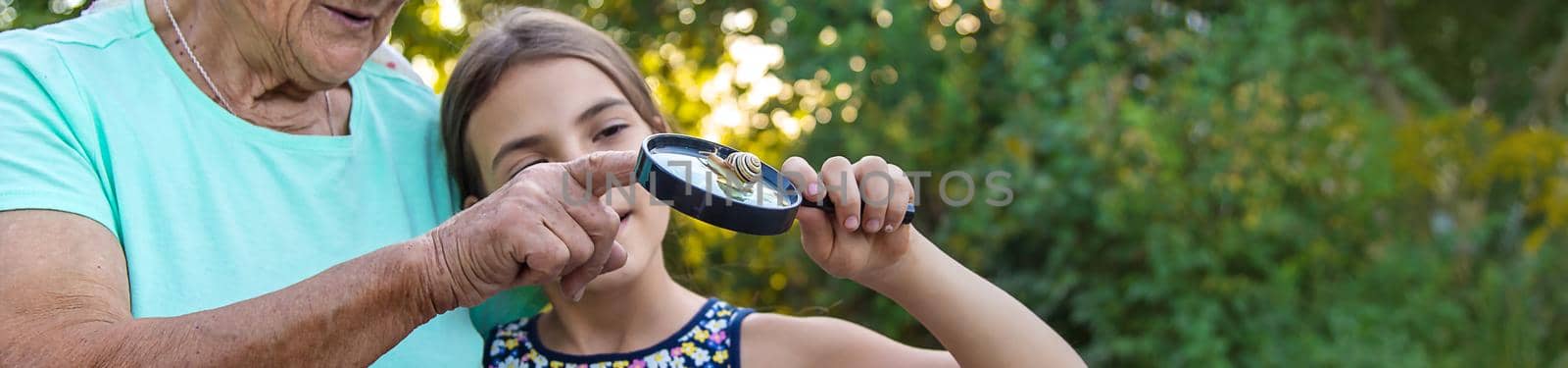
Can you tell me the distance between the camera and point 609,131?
2.44 metres

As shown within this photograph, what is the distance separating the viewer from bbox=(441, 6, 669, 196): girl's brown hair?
255 centimetres

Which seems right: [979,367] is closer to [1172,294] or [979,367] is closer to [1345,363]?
[1172,294]

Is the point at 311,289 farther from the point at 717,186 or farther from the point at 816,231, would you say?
the point at 816,231

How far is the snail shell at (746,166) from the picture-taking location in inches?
76.9

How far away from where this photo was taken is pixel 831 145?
4.72 m

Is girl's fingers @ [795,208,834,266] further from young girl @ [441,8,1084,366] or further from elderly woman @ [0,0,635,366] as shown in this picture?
elderly woman @ [0,0,635,366]

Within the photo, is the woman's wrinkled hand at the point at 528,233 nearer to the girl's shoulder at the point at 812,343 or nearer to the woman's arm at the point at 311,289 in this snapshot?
the woman's arm at the point at 311,289

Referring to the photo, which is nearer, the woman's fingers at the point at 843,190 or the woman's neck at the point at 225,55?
the woman's fingers at the point at 843,190

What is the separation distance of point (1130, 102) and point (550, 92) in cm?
246

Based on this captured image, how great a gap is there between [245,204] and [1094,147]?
9.13ft

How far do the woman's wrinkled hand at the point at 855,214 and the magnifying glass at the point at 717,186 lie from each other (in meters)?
0.02

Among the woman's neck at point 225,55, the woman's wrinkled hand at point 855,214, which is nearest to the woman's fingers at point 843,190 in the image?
the woman's wrinkled hand at point 855,214

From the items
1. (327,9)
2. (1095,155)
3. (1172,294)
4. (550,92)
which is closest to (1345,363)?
(1172,294)

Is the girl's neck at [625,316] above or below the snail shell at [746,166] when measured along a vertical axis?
below
